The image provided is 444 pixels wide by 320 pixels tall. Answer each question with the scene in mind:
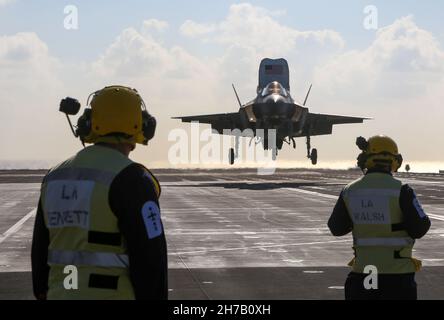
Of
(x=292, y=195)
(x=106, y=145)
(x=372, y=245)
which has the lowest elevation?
(x=292, y=195)

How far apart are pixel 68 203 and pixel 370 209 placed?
330 centimetres

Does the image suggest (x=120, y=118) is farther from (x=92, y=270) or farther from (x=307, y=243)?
(x=307, y=243)

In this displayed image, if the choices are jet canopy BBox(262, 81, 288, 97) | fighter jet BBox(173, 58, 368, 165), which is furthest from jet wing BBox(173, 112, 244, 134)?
jet canopy BBox(262, 81, 288, 97)

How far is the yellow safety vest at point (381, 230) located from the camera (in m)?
7.07

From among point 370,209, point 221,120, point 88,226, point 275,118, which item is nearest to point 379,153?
point 370,209

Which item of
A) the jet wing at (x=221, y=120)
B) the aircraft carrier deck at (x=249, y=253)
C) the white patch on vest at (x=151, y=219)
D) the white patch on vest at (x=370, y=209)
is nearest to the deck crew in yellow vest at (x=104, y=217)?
the white patch on vest at (x=151, y=219)

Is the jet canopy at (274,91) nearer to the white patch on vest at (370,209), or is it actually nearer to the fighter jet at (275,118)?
the fighter jet at (275,118)

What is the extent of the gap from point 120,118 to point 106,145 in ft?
0.64

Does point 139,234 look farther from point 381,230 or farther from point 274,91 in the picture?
point 274,91

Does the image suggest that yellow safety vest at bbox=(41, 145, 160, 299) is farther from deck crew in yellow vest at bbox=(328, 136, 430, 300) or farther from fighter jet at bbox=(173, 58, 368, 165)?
fighter jet at bbox=(173, 58, 368, 165)

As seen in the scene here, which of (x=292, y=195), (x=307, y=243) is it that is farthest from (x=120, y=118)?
(x=292, y=195)

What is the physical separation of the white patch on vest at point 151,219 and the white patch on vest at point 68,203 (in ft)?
1.25

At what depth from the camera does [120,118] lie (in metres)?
4.96

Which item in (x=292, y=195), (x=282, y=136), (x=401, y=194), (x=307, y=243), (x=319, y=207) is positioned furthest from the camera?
(x=282, y=136)
